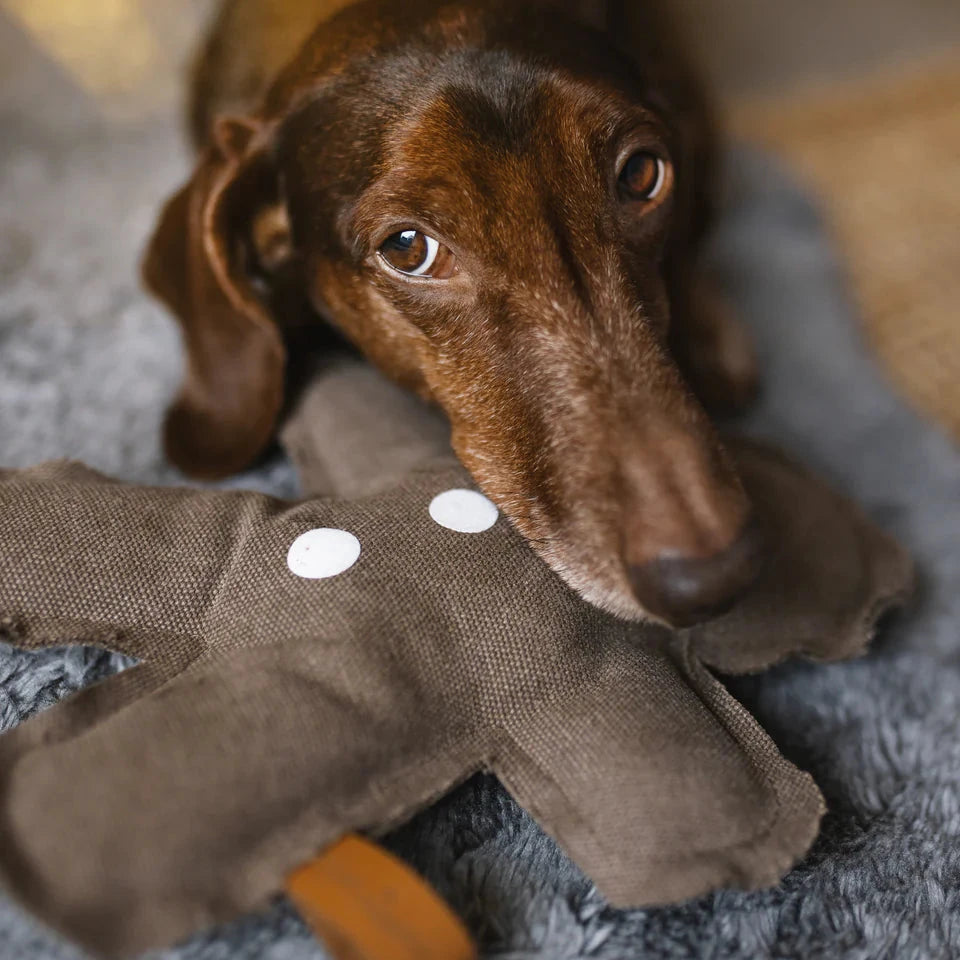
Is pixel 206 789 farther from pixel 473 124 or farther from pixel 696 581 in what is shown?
pixel 473 124

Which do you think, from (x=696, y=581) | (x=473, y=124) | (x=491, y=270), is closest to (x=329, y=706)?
(x=696, y=581)

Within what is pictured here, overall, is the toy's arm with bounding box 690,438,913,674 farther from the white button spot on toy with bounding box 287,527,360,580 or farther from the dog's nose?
the white button spot on toy with bounding box 287,527,360,580

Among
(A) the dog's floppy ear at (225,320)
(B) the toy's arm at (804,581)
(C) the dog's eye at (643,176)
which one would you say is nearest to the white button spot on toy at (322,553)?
(B) the toy's arm at (804,581)

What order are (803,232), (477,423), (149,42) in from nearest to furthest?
(477,423) → (803,232) → (149,42)

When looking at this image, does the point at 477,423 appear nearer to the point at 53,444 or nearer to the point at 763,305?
the point at 53,444

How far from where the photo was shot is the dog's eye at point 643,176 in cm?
167

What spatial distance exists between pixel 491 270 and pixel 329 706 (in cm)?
78

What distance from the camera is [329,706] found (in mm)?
1071

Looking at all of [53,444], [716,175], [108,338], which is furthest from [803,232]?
[53,444]

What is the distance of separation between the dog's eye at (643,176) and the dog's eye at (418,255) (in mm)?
343

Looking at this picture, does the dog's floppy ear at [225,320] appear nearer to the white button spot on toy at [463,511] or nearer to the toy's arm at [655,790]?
the white button spot on toy at [463,511]

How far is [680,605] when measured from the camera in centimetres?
121

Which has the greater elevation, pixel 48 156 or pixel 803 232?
pixel 803 232

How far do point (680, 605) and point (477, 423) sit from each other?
0.53 meters
